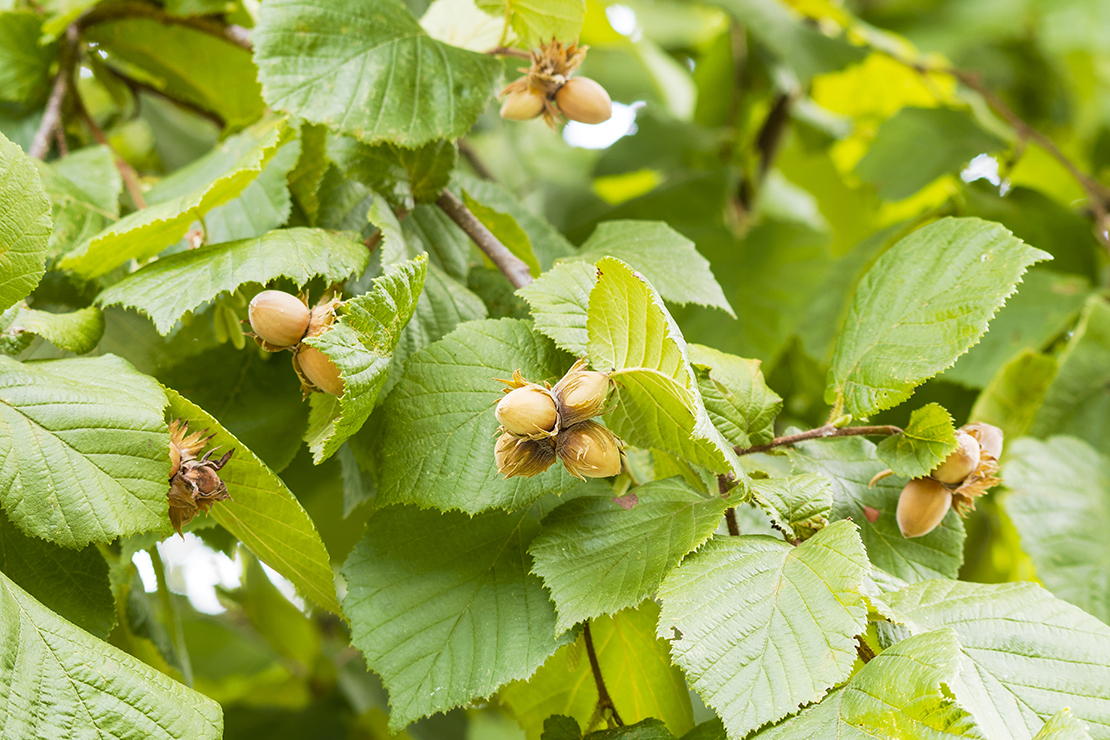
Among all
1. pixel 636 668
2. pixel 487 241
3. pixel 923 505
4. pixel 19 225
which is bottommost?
pixel 636 668

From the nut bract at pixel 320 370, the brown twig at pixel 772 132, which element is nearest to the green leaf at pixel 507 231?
the nut bract at pixel 320 370

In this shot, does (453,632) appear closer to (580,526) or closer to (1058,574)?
(580,526)

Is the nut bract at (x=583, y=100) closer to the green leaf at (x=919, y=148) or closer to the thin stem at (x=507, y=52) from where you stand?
the thin stem at (x=507, y=52)

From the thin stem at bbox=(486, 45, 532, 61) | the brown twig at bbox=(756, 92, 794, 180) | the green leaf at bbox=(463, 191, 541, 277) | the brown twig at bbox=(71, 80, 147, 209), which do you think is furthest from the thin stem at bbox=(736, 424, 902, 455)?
the brown twig at bbox=(756, 92, 794, 180)

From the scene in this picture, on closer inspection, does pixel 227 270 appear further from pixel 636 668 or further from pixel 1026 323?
pixel 1026 323

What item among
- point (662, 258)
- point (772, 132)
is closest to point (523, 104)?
point (662, 258)

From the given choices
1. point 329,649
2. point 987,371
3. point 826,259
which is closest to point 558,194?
point 826,259

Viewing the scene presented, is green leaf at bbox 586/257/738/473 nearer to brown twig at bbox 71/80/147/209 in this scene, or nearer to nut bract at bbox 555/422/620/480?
nut bract at bbox 555/422/620/480
